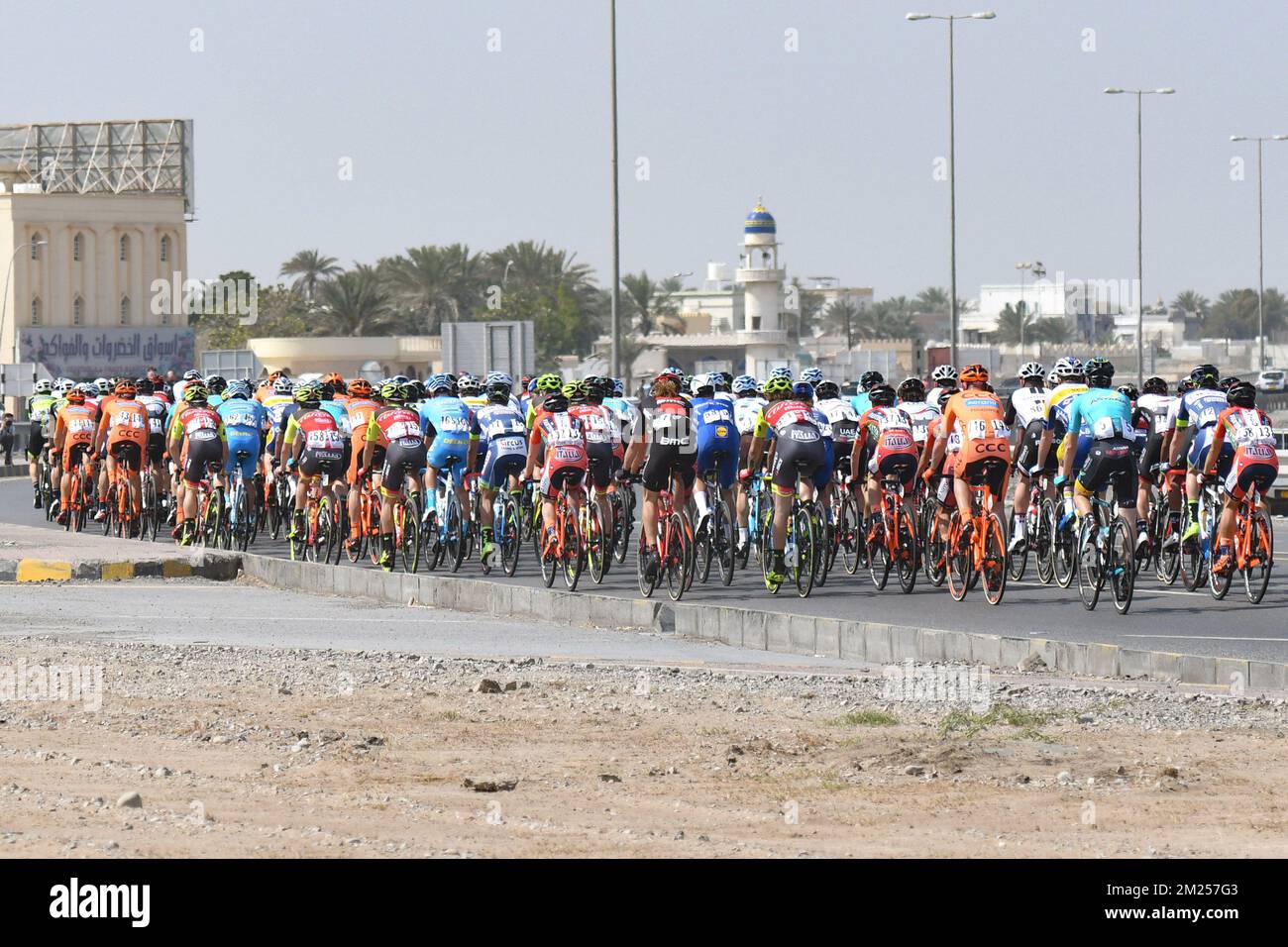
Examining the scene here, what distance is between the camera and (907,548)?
1830 centimetres

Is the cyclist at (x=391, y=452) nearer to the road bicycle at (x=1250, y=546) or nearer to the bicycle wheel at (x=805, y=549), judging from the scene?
the bicycle wheel at (x=805, y=549)

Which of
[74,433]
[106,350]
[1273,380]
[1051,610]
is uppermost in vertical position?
[106,350]

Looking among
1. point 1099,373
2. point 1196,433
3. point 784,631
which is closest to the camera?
point 784,631

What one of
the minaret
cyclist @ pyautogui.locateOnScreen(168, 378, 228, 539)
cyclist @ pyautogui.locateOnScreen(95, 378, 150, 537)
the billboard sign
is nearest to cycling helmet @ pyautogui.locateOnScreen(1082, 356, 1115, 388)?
cyclist @ pyautogui.locateOnScreen(168, 378, 228, 539)

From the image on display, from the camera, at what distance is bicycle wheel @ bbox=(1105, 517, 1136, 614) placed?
631 inches

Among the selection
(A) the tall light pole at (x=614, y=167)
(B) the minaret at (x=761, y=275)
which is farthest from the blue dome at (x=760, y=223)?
(A) the tall light pole at (x=614, y=167)

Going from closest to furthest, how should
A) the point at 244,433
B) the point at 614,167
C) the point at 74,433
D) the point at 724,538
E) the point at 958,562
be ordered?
the point at 958,562 → the point at 724,538 → the point at 244,433 → the point at 74,433 → the point at 614,167

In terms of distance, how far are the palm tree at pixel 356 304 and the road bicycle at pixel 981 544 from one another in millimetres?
81271

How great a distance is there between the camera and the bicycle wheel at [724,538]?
61.6ft

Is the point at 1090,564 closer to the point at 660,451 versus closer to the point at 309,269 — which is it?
the point at 660,451

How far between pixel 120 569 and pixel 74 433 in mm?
5833

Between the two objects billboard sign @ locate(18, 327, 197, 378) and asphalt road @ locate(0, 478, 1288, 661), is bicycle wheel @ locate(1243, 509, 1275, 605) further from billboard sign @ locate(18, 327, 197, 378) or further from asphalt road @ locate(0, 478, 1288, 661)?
billboard sign @ locate(18, 327, 197, 378)

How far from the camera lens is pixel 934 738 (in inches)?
415

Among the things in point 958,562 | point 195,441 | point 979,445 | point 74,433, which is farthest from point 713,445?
point 74,433
